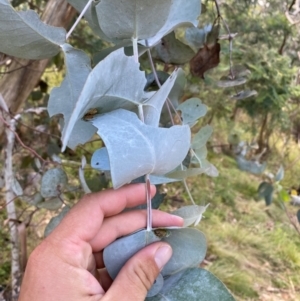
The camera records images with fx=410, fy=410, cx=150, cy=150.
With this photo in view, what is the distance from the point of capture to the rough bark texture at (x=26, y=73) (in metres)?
1.09

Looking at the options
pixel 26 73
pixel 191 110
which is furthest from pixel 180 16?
pixel 26 73

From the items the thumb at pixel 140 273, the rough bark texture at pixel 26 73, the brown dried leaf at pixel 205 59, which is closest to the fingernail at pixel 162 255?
the thumb at pixel 140 273

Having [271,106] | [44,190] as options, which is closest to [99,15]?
[44,190]

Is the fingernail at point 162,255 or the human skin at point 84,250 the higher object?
the fingernail at point 162,255

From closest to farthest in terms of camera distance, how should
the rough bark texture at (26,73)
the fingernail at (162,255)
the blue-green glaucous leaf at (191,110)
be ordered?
the fingernail at (162,255)
the blue-green glaucous leaf at (191,110)
the rough bark texture at (26,73)

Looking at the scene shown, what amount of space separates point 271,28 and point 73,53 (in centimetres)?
189

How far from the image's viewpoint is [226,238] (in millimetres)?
2449

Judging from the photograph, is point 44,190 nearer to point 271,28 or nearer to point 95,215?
point 95,215

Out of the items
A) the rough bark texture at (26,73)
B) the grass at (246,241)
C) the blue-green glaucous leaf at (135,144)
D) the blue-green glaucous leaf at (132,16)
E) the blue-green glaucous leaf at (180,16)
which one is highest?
the blue-green glaucous leaf at (132,16)

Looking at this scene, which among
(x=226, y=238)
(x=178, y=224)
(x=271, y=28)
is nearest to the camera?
(x=178, y=224)

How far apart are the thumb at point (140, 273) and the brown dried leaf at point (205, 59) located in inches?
16.1

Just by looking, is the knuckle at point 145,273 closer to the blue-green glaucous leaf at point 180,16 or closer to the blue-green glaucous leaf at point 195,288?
the blue-green glaucous leaf at point 195,288

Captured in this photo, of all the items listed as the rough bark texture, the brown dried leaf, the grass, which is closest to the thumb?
the brown dried leaf

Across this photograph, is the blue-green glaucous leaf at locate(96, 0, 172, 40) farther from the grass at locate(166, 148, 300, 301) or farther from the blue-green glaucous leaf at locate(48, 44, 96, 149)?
the grass at locate(166, 148, 300, 301)
